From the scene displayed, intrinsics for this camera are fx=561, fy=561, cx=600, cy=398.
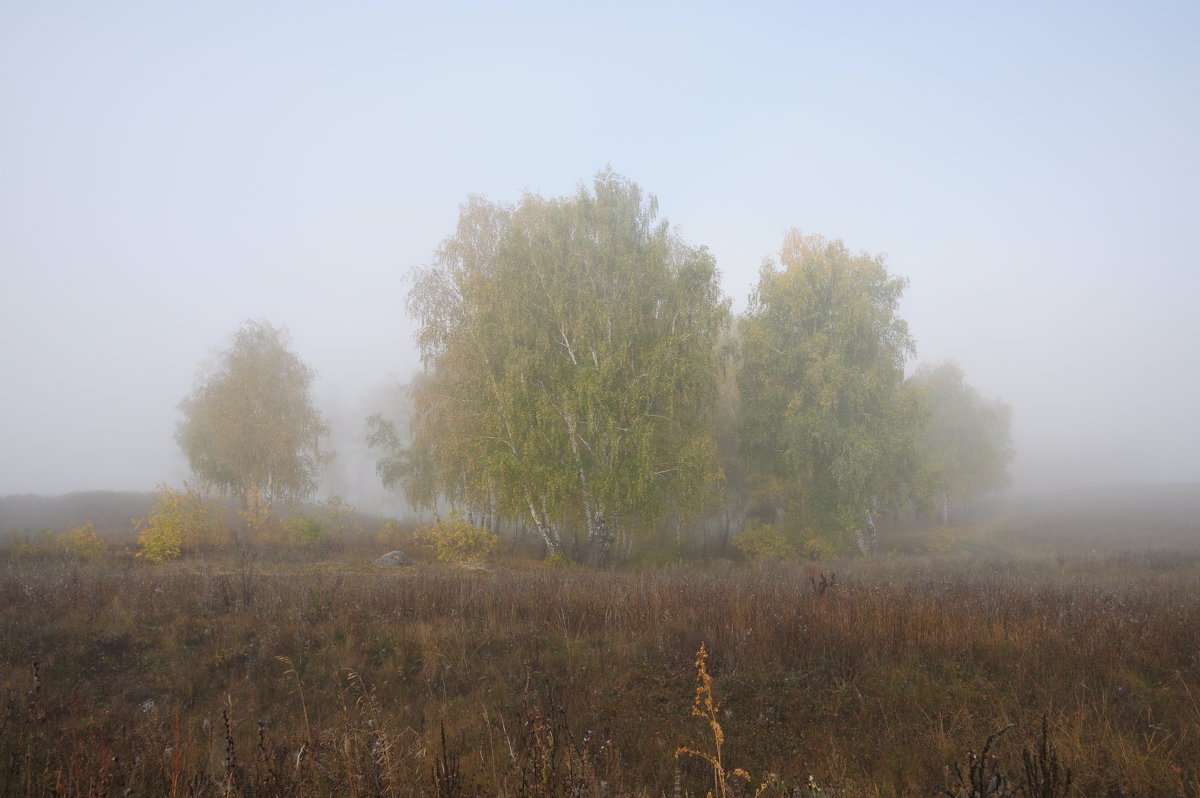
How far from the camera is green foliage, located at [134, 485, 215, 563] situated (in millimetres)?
15875

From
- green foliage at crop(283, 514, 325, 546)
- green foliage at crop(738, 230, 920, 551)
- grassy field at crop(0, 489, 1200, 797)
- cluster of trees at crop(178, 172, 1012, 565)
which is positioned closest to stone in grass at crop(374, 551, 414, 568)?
cluster of trees at crop(178, 172, 1012, 565)

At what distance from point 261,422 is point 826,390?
1128 inches

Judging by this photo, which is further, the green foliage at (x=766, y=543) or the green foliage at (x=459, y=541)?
the green foliage at (x=766, y=543)

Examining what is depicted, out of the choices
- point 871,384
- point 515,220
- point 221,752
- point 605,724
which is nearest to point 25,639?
point 221,752

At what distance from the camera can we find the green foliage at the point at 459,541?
60.9 feet

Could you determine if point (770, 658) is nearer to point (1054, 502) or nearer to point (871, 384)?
point (871, 384)

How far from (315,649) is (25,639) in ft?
12.8

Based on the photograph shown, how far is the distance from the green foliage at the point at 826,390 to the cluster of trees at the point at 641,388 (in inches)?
3.1

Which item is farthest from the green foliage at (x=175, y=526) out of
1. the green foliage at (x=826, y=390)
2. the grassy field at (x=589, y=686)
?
the green foliage at (x=826, y=390)

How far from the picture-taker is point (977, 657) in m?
6.73

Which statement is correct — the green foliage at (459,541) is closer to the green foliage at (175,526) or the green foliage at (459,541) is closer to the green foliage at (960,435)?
the green foliage at (175,526)

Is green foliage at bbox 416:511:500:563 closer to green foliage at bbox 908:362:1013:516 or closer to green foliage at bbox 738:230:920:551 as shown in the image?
green foliage at bbox 738:230:920:551

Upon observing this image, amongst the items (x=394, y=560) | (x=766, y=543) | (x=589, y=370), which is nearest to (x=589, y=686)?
(x=394, y=560)

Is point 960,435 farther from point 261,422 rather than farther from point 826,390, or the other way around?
point 261,422
